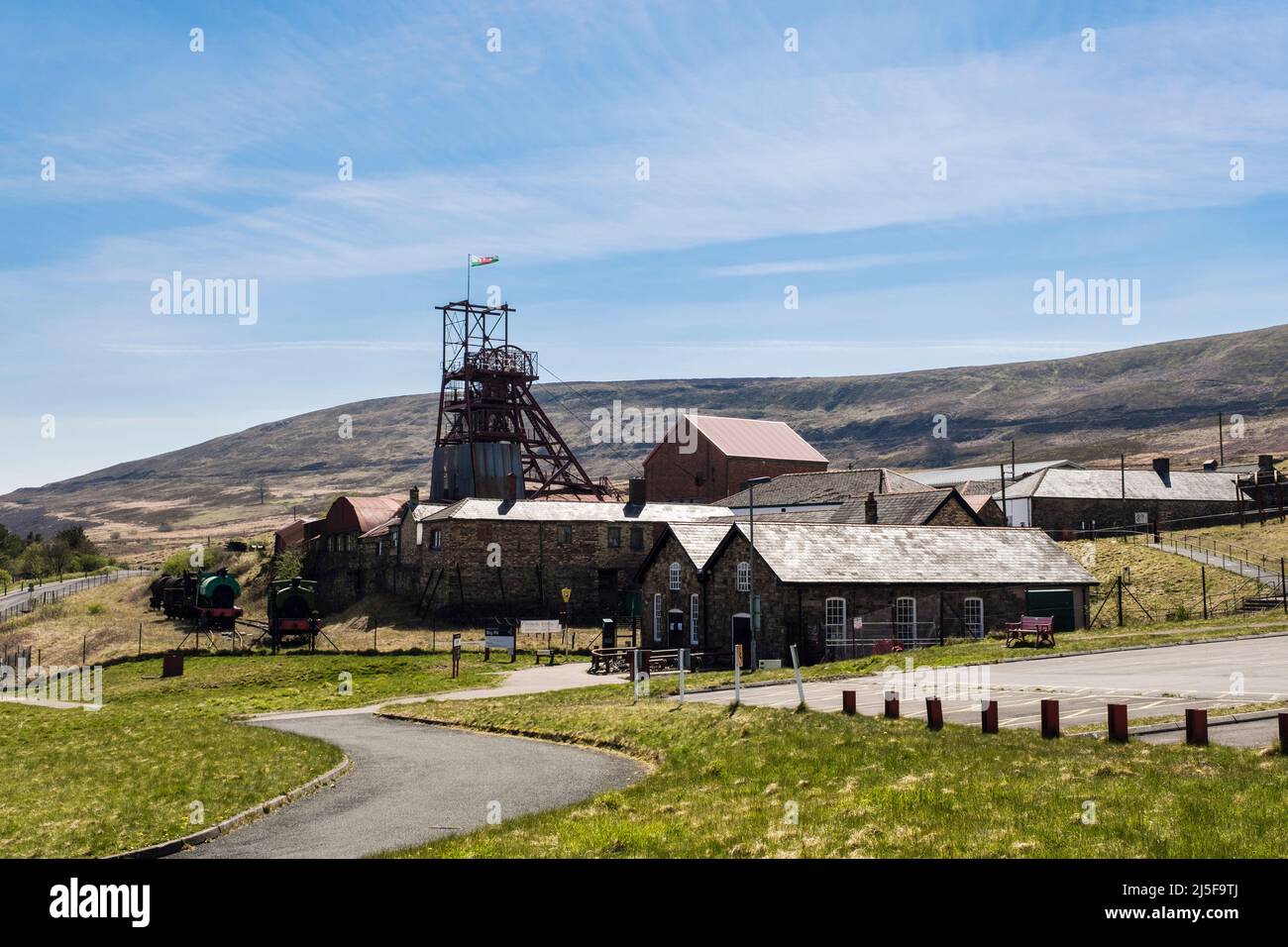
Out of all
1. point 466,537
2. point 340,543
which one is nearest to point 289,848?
point 466,537

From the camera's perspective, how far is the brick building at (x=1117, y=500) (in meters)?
74.2

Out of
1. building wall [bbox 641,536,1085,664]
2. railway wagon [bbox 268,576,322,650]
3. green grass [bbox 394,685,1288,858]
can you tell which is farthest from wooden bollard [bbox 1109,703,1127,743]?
railway wagon [bbox 268,576,322,650]

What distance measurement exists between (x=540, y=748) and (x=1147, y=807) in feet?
41.9

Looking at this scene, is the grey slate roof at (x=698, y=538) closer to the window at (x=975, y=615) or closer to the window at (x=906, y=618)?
the window at (x=906, y=618)

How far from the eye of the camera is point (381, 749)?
23.2 m

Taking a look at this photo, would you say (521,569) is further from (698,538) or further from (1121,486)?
(1121,486)

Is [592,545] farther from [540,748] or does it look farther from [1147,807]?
[1147,807]

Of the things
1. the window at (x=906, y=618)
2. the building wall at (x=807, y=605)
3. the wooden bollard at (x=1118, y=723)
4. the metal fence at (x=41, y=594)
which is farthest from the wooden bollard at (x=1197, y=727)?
the metal fence at (x=41, y=594)

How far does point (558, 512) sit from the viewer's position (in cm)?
6519

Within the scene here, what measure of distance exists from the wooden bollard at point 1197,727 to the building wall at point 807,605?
24.5 metres

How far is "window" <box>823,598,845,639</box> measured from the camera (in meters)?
40.8

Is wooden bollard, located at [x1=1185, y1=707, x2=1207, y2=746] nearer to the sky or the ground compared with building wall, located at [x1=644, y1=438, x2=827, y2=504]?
nearer to the ground

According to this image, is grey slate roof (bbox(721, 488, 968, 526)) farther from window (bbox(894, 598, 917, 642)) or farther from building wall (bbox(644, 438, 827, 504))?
building wall (bbox(644, 438, 827, 504))

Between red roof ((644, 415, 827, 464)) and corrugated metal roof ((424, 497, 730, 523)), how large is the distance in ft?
68.7
